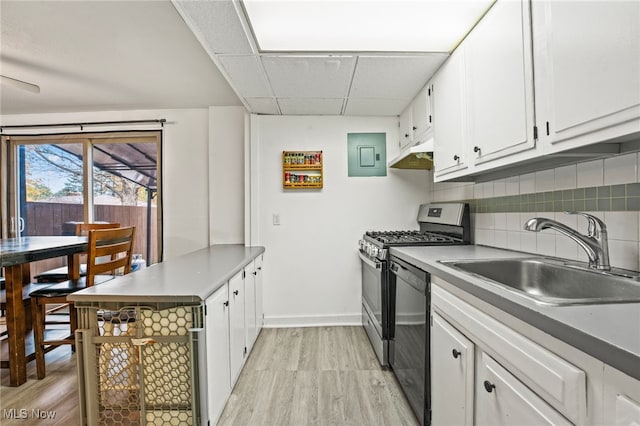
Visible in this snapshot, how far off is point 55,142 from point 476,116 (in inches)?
172

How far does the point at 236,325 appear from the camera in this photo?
1.94m

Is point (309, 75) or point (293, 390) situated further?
point (309, 75)

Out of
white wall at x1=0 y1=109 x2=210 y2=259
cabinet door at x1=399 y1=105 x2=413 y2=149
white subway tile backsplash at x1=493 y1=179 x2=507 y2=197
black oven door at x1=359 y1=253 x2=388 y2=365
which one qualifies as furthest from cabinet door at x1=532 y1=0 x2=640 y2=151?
white wall at x1=0 y1=109 x2=210 y2=259

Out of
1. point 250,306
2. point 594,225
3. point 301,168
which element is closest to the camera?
point 594,225

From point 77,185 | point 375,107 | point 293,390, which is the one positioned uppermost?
point 375,107

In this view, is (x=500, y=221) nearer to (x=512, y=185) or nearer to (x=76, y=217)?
(x=512, y=185)

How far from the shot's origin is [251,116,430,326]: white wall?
3.03 metres

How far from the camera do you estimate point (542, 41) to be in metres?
1.15

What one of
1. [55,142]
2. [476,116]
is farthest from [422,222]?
[55,142]

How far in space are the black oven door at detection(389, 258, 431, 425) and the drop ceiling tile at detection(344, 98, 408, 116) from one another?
4.80ft

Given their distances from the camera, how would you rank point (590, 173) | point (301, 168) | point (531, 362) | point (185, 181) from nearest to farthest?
point (531, 362) < point (590, 173) < point (301, 168) < point (185, 181)

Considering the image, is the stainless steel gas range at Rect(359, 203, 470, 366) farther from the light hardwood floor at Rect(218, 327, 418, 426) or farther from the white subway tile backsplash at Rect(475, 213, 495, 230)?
the light hardwood floor at Rect(218, 327, 418, 426)

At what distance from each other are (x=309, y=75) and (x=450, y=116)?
102 centimetres

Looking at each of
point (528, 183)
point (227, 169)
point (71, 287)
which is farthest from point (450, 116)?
point (71, 287)
